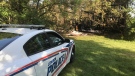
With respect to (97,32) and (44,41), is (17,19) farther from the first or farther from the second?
(97,32)

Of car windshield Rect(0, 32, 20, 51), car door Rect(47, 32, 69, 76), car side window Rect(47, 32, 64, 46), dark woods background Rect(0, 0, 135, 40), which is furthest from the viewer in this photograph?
dark woods background Rect(0, 0, 135, 40)

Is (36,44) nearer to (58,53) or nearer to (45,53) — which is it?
(45,53)

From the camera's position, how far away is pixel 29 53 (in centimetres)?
374

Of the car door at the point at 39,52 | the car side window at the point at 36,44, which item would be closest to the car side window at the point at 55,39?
the car side window at the point at 36,44

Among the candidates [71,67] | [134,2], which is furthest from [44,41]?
[134,2]

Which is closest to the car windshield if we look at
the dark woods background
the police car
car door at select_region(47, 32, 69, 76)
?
the police car

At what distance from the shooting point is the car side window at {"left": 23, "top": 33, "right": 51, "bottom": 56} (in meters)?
3.78

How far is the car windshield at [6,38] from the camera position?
3.49 m

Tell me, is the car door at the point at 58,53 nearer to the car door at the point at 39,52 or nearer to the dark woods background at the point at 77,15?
the car door at the point at 39,52

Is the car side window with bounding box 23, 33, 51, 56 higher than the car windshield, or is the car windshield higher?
the car windshield

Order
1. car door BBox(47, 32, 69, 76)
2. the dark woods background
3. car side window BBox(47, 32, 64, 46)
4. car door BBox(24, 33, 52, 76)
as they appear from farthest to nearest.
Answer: the dark woods background < car side window BBox(47, 32, 64, 46) < car door BBox(47, 32, 69, 76) < car door BBox(24, 33, 52, 76)

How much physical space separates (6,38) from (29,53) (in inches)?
20.8

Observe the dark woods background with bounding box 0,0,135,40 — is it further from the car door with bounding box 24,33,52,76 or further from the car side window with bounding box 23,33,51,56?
the car door with bounding box 24,33,52,76

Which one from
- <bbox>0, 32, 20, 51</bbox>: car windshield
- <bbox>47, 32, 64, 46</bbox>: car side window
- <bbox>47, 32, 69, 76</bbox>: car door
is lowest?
<bbox>47, 32, 69, 76</bbox>: car door
